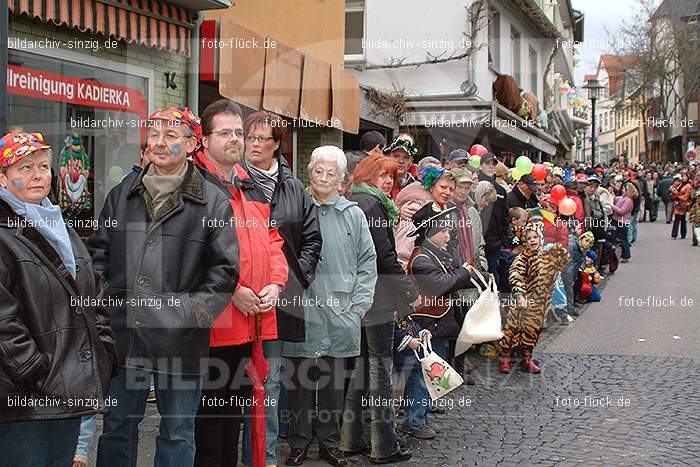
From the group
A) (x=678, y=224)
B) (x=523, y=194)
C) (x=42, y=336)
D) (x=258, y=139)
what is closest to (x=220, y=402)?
(x=42, y=336)

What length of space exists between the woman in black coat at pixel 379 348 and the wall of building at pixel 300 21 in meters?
Answer: 5.25

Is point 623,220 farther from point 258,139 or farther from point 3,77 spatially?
point 3,77

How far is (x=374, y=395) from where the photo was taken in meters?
5.34

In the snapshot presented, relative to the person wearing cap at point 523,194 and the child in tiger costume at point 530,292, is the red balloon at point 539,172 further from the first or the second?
the child in tiger costume at point 530,292

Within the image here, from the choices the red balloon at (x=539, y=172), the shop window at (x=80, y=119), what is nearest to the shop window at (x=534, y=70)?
the red balloon at (x=539, y=172)

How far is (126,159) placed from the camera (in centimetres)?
870

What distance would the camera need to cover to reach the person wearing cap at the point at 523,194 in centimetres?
977

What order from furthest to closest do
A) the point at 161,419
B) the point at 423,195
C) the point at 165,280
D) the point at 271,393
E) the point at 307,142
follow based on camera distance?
the point at 307,142, the point at 423,195, the point at 271,393, the point at 161,419, the point at 165,280

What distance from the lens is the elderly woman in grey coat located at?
5.07 m

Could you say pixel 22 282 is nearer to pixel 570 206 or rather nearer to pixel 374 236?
pixel 374 236

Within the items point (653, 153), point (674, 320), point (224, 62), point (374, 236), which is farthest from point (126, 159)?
point (653, 153)

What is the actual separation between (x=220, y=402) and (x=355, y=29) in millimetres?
15200

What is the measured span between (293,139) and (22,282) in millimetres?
10375

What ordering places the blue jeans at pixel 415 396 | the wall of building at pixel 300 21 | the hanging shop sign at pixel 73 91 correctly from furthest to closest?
1. the wall of building at pixel 300 21
2. the hanging shop sign at pixel 73 91
3. the blue jeans at pixel 415 396
